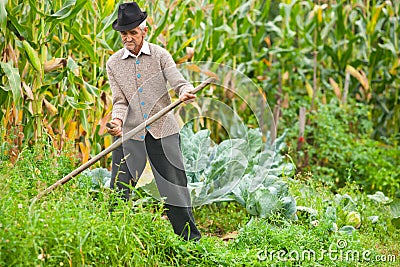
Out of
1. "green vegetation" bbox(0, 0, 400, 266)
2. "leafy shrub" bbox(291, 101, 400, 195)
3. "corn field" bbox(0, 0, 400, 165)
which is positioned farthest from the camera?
"leafy shrub" bbox(291, 101, 400, 195)

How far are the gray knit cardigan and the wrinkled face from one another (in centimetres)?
6

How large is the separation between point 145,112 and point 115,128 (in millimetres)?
198

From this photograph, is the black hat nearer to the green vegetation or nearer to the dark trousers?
the green vegetation

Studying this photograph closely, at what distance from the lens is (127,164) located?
155 inches

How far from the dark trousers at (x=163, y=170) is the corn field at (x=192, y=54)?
0.90 metres

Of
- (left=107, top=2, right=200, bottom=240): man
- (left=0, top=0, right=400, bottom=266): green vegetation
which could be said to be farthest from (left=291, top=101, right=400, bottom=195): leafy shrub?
(left=107, top=2, right=200, bottom=240): man

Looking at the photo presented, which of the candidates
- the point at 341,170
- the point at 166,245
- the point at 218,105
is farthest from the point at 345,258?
the point at 341,170

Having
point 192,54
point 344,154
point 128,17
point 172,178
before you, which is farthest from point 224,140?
point 128,17

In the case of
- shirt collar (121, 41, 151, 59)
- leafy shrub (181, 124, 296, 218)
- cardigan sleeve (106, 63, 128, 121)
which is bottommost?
leafy shrub (181, 124, 296, 218)

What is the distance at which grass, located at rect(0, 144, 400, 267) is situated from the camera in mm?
3213

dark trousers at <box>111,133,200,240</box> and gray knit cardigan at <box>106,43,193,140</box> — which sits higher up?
gray knit cardigan at <box>106,43,193,140</box>

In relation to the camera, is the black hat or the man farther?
the man

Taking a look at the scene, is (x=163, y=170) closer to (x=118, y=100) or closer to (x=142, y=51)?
(x=118, y=100)

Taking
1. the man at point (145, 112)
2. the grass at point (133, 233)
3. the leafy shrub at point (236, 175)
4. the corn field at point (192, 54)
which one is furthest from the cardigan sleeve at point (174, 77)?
the corn field at point (192, 54)
